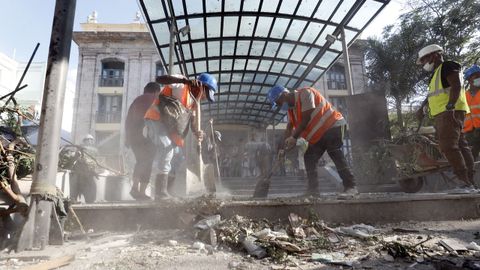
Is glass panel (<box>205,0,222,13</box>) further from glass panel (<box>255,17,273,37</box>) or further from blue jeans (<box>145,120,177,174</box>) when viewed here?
blue jeans (<box>145,120,177,174</box>)

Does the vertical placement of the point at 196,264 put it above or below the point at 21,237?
below

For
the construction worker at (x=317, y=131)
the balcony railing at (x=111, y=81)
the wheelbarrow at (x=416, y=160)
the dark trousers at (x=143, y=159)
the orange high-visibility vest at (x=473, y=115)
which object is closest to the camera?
the construction worker at (x=317, y=131)

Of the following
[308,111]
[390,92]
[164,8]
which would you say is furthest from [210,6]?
[390,92]

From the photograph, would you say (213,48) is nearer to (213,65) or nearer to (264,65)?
(213,65)

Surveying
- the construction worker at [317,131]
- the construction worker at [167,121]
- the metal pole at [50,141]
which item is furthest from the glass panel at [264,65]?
the metal pole at [50,141]

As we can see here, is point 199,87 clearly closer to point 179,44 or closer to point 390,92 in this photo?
point 179,44

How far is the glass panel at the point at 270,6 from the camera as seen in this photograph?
646cm

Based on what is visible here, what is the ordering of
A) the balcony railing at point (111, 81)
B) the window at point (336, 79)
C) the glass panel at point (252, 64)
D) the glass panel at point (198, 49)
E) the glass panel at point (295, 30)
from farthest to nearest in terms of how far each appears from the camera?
the window at point (336, 79)
the balcony railing at point (111, 81)
the glass panel at point (252, 64)
the glass panel at point (198, 49)
the glass panel at point (295, 30)

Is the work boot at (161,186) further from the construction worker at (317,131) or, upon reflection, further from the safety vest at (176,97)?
the construction worker at (317,131)

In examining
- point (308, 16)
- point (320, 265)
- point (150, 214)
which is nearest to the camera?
point (320, 265)

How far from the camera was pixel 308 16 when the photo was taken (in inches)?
270

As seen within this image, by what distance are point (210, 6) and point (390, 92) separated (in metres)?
11.2

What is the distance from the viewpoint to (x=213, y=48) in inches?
313

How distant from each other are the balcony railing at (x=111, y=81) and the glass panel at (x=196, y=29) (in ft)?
42.6
